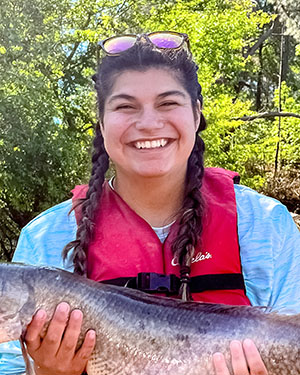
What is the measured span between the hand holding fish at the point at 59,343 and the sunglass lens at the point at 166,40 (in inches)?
68.4

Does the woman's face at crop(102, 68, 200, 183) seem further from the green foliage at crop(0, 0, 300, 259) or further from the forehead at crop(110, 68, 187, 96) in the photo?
the green foliage at crop(0, 0, 300, 259)

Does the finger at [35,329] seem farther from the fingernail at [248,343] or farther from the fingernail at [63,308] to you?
the fingernail at [248,343]

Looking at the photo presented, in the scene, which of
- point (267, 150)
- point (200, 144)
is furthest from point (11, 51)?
point (200, 144)

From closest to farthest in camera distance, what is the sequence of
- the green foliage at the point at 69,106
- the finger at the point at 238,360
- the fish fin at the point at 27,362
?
the finger at the point at 238,360, the fish fin at the point at 27,362, the green foliage at the point at 69,106

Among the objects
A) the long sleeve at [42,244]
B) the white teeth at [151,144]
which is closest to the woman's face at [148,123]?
the white teeth at [151,144]

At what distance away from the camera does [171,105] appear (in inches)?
124

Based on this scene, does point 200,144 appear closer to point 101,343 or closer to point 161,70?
point 161,70

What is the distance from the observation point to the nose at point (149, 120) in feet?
10.1

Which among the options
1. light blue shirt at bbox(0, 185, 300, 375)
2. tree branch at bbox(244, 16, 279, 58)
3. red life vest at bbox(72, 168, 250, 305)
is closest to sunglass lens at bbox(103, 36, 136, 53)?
red life vest at bbox(72, 168, 250, 305)

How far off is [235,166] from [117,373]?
1217 cm

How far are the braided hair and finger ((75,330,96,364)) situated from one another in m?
0.56

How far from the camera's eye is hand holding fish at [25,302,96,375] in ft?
8.30

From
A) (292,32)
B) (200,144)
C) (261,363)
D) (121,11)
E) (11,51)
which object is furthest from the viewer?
(292,32)

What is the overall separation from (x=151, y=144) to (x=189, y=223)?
523mm
